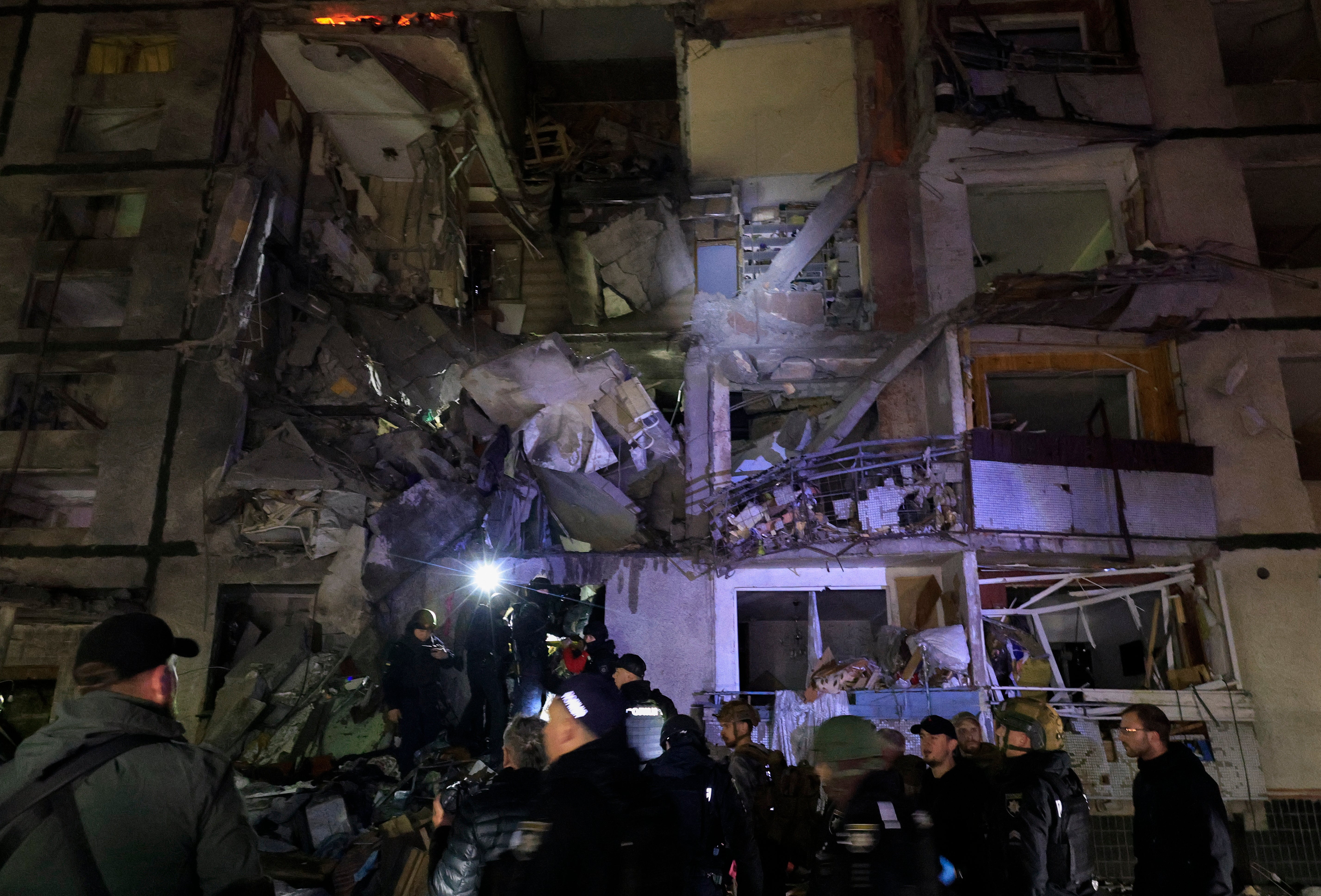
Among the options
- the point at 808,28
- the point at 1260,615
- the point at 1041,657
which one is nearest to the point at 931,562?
the point at 1041,657

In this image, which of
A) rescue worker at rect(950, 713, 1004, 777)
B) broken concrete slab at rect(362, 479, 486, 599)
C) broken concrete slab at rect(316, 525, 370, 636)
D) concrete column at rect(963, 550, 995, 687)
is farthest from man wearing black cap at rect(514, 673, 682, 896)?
broken concrete slab at rect(316, 525, 370, 636)

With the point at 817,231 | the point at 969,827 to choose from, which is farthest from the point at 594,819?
the point at 817,231

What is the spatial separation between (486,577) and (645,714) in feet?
24.9

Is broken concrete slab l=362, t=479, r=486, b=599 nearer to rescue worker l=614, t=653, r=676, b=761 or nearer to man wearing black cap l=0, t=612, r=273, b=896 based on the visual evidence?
rescue worker l=614, t=653, r=676, b=761

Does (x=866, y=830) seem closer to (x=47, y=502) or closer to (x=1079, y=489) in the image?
(x=1079, y=489)

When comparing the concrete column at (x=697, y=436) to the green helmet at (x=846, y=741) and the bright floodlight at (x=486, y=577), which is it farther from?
the green helmet at (x=846, y=741)

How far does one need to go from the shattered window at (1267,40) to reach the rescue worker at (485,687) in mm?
16060

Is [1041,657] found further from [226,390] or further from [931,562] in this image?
[226,390]

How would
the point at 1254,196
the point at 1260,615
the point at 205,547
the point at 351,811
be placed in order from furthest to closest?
the point at 1254,196 → the point at 205,547 → the point at 1260,615 → the point at 351,811

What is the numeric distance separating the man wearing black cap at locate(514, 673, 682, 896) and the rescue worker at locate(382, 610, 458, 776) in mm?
7002

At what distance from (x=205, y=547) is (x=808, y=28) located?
14.1 m

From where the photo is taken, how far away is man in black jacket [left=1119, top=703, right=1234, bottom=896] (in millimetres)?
4617

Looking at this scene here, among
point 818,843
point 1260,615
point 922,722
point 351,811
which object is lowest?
point 351,811

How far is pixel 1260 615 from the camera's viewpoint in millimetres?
11578
